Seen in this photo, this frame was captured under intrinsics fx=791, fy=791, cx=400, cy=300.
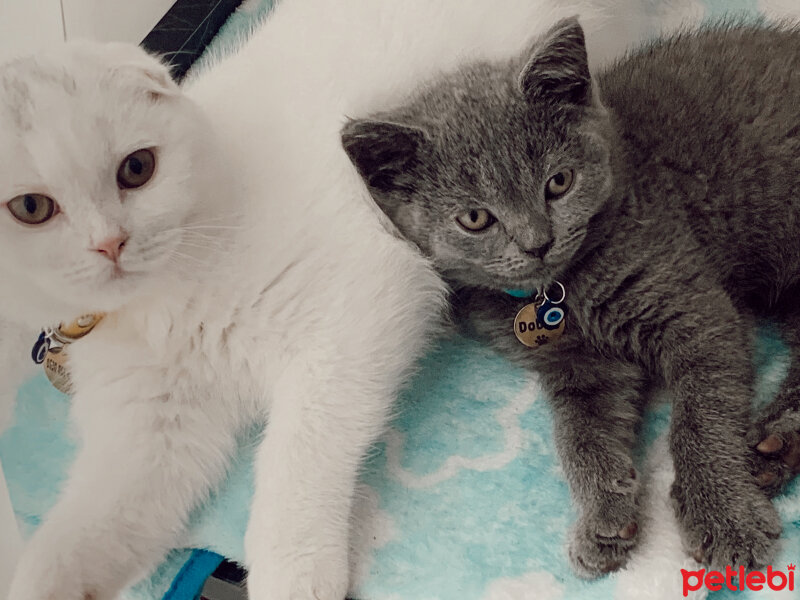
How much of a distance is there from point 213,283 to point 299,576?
14.7 inches

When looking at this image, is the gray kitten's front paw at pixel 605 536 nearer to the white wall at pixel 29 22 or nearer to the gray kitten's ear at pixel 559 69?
the gray kitten's ear at pixel 559 69

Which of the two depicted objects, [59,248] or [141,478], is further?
[141,478]

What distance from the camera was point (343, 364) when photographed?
3.31 ft

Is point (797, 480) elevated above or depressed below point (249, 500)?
below

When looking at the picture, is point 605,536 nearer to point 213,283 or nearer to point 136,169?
point 213,283

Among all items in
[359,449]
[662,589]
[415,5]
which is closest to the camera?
[662,589]

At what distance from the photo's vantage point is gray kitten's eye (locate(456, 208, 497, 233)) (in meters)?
0.96

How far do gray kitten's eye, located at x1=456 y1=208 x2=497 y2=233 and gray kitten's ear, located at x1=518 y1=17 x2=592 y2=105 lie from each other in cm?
15

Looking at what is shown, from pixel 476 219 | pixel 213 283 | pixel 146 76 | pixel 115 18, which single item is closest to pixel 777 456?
pixel 476 219

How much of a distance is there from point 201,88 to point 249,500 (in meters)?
0.63

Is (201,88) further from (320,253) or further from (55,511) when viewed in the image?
(55,511)

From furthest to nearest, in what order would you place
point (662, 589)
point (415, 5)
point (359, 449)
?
point (415, 5), point (359, 449), point (662, 589)

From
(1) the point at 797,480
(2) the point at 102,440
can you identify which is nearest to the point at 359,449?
(2) the point at 102,440

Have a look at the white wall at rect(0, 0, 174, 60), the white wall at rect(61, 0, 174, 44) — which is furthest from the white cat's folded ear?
the white wall at rect(61, 0, 174, 44)
